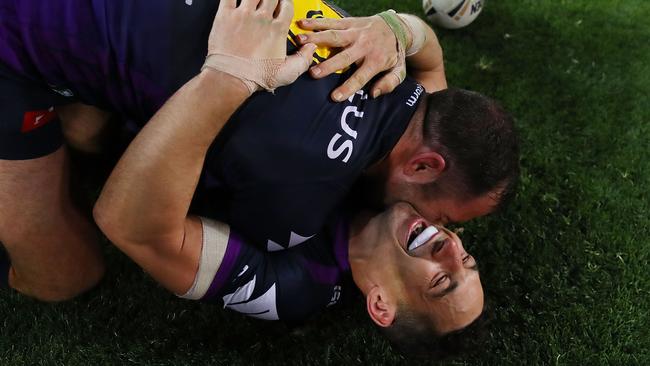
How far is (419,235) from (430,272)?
0.44 feet

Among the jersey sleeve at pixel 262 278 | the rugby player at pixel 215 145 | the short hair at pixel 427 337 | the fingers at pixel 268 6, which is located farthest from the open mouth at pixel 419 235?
Answer: the fingers at pixel 268 6

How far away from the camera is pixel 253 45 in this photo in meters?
1.69

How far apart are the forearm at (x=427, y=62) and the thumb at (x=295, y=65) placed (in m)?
0.72

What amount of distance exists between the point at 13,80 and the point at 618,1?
3.72 metres

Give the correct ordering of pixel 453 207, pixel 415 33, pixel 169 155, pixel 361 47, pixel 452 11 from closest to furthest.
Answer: pixel 169 155 → pixel 361 47 → pixel 453 207 → pixel 415 33 → pixel 452 11

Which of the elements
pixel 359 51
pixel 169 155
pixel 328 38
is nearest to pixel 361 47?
pixel 359 51

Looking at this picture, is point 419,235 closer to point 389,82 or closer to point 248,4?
point 389,82

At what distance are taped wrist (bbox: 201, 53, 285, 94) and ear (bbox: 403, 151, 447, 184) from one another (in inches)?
24.4

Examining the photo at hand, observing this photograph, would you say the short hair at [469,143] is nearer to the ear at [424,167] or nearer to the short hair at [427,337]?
the ear at [424,167]

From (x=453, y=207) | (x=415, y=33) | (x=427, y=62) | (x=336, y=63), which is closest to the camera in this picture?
(x=336, y=63)

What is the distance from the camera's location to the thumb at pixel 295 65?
1728 millimetres

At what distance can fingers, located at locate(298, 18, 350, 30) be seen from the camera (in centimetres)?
190

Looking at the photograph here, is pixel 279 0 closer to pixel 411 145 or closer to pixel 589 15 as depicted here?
pixel 411 145

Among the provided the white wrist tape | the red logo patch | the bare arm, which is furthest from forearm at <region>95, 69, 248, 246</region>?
the white wrist tape
